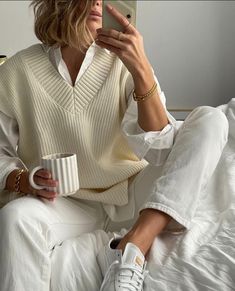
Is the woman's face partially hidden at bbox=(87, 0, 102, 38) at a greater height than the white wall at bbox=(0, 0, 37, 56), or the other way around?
the woman's face partially hidden at bbox=(87, 0, 102, 38)

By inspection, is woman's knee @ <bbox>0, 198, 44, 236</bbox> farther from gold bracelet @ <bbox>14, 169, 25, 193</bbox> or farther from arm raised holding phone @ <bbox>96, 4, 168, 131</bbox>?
arm raised holding phone @ <bbox>96, 4, 168, 131</bbox>

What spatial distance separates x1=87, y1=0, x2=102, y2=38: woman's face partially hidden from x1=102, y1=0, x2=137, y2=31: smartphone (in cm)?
15

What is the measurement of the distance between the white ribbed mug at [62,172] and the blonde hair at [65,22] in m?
0.31

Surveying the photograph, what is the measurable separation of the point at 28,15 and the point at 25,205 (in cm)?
126

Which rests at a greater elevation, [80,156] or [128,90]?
[128,90]

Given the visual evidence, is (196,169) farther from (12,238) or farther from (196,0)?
(196,0)

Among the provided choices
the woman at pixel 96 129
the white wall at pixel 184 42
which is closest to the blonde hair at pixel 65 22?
the woman at pixel 96 129

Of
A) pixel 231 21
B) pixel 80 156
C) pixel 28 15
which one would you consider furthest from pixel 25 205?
pixel 231 21

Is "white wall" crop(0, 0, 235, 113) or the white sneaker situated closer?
the white sneaker

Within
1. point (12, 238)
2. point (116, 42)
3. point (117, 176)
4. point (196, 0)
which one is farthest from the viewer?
point (196, 0)

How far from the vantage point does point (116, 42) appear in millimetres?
902

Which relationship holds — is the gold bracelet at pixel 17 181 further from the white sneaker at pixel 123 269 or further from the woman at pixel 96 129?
the white sneaker at pixel 123 269

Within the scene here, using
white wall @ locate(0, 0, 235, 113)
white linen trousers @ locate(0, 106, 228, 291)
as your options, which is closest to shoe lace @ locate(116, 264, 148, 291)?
A: white linen trousers @ locate(0, 106, 228, 291)

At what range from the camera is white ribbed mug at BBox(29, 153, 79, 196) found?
86 cm
